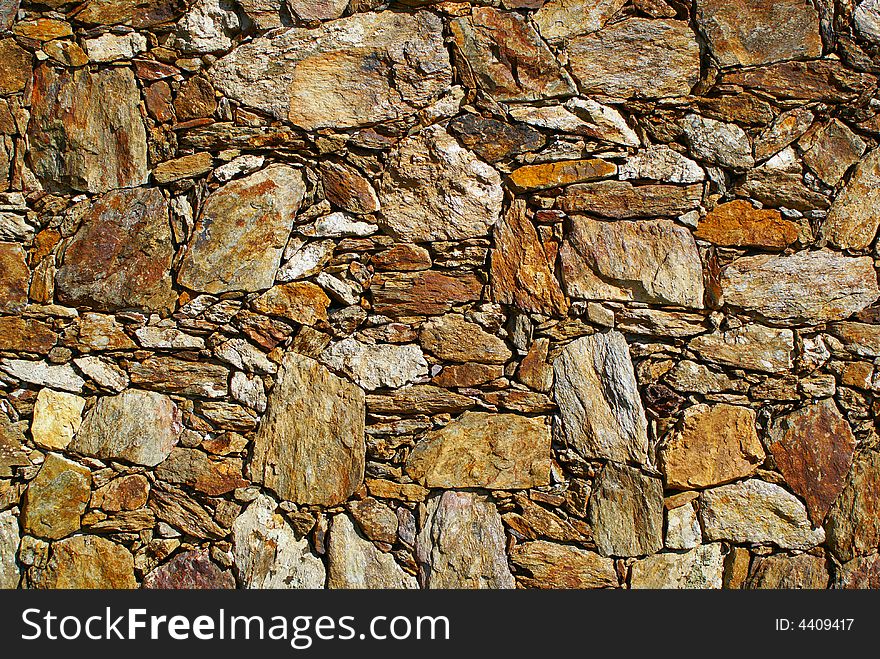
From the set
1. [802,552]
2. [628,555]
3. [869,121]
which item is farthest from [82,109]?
[802,552]

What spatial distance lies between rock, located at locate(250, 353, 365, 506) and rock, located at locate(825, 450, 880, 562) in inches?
75.4

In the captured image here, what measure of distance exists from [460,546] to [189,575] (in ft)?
3.54

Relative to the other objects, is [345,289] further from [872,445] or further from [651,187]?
[872,445]

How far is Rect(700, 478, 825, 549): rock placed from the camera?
294 centimetres

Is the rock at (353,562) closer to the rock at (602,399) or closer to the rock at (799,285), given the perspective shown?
the rock at (602,399)

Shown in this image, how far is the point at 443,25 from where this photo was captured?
2902 mm

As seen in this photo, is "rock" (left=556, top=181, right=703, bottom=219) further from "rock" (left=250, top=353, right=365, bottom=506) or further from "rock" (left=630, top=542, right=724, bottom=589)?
"rock" (left=630, top=542, right=724, bottom=589)

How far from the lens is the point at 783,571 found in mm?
2957

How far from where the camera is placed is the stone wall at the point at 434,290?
290cm

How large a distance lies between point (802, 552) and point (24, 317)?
127 inches

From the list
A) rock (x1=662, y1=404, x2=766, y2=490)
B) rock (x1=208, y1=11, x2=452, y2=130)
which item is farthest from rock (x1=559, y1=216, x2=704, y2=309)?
rock (x1=208, y1=11, x2=452, y2=130)

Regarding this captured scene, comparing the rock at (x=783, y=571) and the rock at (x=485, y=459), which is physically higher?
the rock at (x=485, y=459)

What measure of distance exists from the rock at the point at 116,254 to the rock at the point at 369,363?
0.76 metres

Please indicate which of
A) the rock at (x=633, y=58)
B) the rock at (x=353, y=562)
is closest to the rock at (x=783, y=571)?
the rock at (x=353, y=562)
